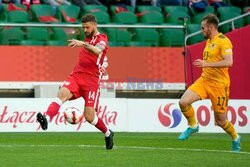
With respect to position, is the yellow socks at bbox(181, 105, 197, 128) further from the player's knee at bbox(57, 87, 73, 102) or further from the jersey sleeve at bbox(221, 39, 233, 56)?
the player's knee at bbox(57, 87, 73, 102)

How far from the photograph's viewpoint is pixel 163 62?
78.3 ft

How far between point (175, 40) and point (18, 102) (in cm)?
548

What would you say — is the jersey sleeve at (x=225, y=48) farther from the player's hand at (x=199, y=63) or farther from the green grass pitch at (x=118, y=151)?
the green grass pitch at (x=118, y=151)

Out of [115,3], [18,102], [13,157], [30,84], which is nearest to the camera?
[13,157]

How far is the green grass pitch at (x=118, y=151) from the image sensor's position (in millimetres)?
12055

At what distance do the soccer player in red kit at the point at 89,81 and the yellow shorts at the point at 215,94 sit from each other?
161 centimetres

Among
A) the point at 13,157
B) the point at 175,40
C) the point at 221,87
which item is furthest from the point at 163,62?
the point at 13,157

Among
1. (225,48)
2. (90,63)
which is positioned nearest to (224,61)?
(225,48)

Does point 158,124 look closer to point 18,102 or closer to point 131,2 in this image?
point 18,102

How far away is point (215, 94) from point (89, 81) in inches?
80.3

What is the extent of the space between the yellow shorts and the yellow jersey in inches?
2.7

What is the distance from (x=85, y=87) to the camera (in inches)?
572

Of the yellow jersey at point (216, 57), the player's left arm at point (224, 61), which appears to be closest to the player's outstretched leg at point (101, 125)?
the player's left arm at point (224, 61)

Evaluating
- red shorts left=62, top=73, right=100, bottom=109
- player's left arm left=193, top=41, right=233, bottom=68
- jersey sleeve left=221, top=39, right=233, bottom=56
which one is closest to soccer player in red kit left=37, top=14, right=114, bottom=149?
red shorts left=62, top=73, right=100, bottom=109
